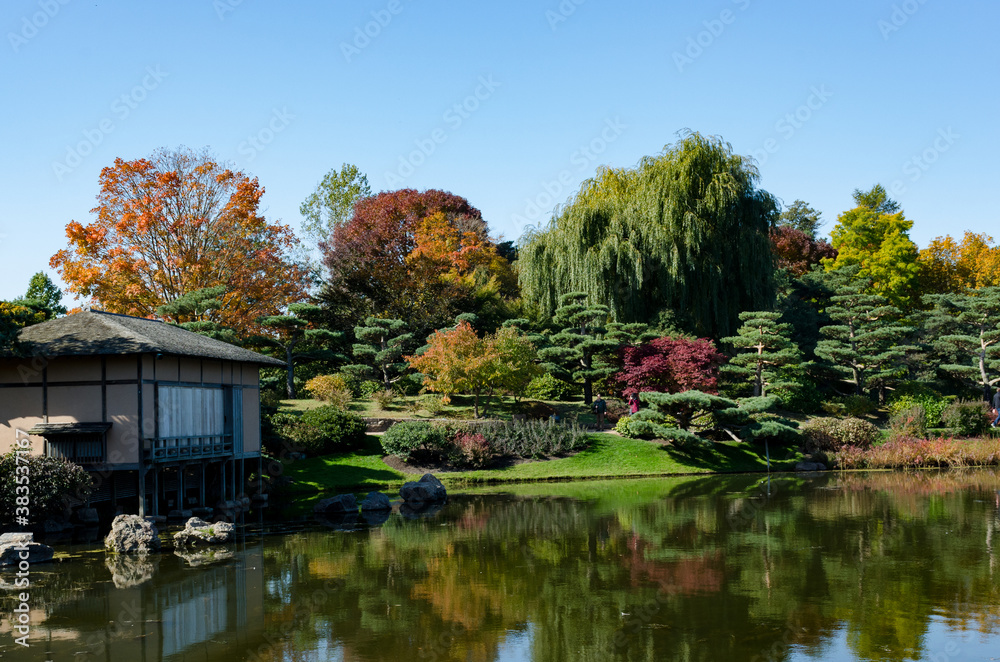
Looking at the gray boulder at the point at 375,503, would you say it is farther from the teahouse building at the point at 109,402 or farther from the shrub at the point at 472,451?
the shrub at the point at 472,451

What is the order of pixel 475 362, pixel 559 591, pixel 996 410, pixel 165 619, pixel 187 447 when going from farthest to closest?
pixel 996 410 < pixel 475 362 < pixel 187 447 < pixel 559 591 < pixel 165 619

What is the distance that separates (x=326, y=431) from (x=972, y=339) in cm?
2724

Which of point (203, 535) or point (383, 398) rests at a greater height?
point (383, 398)

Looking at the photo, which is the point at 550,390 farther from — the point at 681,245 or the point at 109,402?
the point at 109,402

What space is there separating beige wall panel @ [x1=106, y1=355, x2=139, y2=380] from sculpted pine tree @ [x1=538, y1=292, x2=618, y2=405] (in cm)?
1620

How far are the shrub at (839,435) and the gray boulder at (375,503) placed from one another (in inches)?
614

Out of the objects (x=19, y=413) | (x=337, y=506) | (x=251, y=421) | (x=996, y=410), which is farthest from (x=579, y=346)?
(x=19, y=413)

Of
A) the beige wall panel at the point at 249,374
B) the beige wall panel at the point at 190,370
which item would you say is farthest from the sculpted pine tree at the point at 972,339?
the beige wall panel at the point at 190,370

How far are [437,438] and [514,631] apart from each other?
56.6 feet

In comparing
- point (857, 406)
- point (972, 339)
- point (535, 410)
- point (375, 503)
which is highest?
point (972, 339)

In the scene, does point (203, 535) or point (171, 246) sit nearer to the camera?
point (203, 535)

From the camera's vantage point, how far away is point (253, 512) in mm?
21734

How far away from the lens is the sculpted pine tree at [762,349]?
1233 inches

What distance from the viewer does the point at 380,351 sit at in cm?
3416
